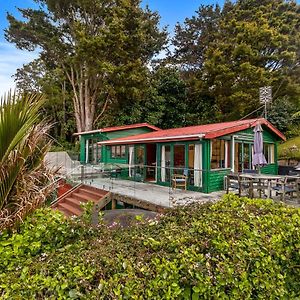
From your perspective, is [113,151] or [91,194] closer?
[91,194]

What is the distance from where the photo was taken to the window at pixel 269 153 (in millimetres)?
14633

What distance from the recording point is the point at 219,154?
12.1m

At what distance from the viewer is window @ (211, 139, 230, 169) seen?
463 inches

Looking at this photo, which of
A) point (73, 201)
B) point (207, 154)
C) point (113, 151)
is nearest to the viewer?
point (207, 154)

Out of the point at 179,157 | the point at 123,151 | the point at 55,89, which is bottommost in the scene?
the point at 179,157

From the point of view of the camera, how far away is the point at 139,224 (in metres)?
3.16

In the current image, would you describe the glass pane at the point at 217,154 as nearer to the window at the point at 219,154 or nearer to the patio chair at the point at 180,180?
the window at the point at 219,154

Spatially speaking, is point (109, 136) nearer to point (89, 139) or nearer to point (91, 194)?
point (89, 139)

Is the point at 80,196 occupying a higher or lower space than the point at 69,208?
higher

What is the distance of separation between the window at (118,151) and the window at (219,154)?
→ 7.33 metres

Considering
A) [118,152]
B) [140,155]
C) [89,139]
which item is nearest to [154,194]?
[140,155]

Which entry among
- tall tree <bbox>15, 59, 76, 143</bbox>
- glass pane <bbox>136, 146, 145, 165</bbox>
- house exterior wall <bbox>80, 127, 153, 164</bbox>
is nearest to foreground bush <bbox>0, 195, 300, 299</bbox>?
glass pane <bbox>136, 146, 145, 165</bbox>

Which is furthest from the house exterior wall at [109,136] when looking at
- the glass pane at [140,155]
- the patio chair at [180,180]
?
the patio chair at [180,180]

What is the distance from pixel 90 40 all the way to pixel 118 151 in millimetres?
9136
